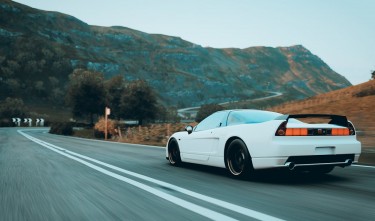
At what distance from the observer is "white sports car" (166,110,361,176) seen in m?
5.84

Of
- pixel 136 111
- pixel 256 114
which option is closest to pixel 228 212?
pixel 256 114

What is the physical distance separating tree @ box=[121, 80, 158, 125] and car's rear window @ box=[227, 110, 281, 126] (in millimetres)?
62816

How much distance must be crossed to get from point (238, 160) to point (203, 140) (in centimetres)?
126

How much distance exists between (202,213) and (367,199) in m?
2.11

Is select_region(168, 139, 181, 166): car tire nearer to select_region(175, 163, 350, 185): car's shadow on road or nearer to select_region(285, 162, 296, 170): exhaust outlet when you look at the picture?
select_region(175, 163, 350, 185): car's shadow on road

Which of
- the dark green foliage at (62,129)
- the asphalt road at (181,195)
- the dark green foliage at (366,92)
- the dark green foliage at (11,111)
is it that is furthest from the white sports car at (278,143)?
the dark green foliage at (11,111)

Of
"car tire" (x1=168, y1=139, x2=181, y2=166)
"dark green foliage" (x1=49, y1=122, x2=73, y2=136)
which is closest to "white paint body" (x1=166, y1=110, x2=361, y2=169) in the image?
"car tire" (x1=168, y1=139, x2=181, y2=166)

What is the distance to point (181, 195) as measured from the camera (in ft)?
16.5

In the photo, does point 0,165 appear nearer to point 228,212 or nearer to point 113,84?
point 228,212

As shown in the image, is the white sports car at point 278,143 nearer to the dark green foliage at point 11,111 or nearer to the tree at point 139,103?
the tree at point 139,103

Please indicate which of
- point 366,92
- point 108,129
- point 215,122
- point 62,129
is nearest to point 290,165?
point 215,122

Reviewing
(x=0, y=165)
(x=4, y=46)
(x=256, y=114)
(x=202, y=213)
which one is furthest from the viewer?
(x=4, y=46)

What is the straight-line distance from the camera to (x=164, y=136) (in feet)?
78.3

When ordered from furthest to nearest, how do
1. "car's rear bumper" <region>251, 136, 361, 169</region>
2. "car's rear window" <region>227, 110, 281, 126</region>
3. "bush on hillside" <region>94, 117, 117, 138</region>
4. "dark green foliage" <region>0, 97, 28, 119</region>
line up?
"dark green foliage" <region>0, 97, 28, 119</region> → "bush on hillside" <region>94, 117, 117, 138</region> → "car's rear window" <region>227, 110, 281, 126</region> → "car's rear bumper" <region>251, 136, 361, 169</region>
